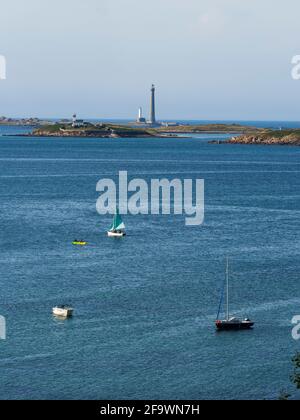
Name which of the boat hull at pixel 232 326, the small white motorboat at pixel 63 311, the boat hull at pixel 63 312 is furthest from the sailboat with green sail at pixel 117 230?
the boat hull at pixel 232 326

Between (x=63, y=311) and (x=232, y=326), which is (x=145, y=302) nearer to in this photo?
(x=63, y=311)

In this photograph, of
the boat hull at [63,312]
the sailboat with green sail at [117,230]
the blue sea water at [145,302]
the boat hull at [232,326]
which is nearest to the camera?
the blue sea water at [145,302]

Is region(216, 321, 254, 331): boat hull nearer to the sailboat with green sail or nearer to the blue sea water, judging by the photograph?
the blue sea water

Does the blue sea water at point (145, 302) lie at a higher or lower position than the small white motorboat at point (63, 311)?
lower

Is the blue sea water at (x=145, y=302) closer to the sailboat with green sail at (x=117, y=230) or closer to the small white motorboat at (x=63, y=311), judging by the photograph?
the small white motorboat at (x=63, y=311)

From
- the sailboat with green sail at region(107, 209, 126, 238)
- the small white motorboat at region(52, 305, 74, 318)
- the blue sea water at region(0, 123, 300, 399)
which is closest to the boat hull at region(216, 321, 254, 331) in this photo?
the blue sea water at region(0, 123, 300, 399)

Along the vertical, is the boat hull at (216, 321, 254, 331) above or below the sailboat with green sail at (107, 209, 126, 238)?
below

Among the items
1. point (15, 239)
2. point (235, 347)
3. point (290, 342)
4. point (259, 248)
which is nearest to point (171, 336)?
point (235, 347)
